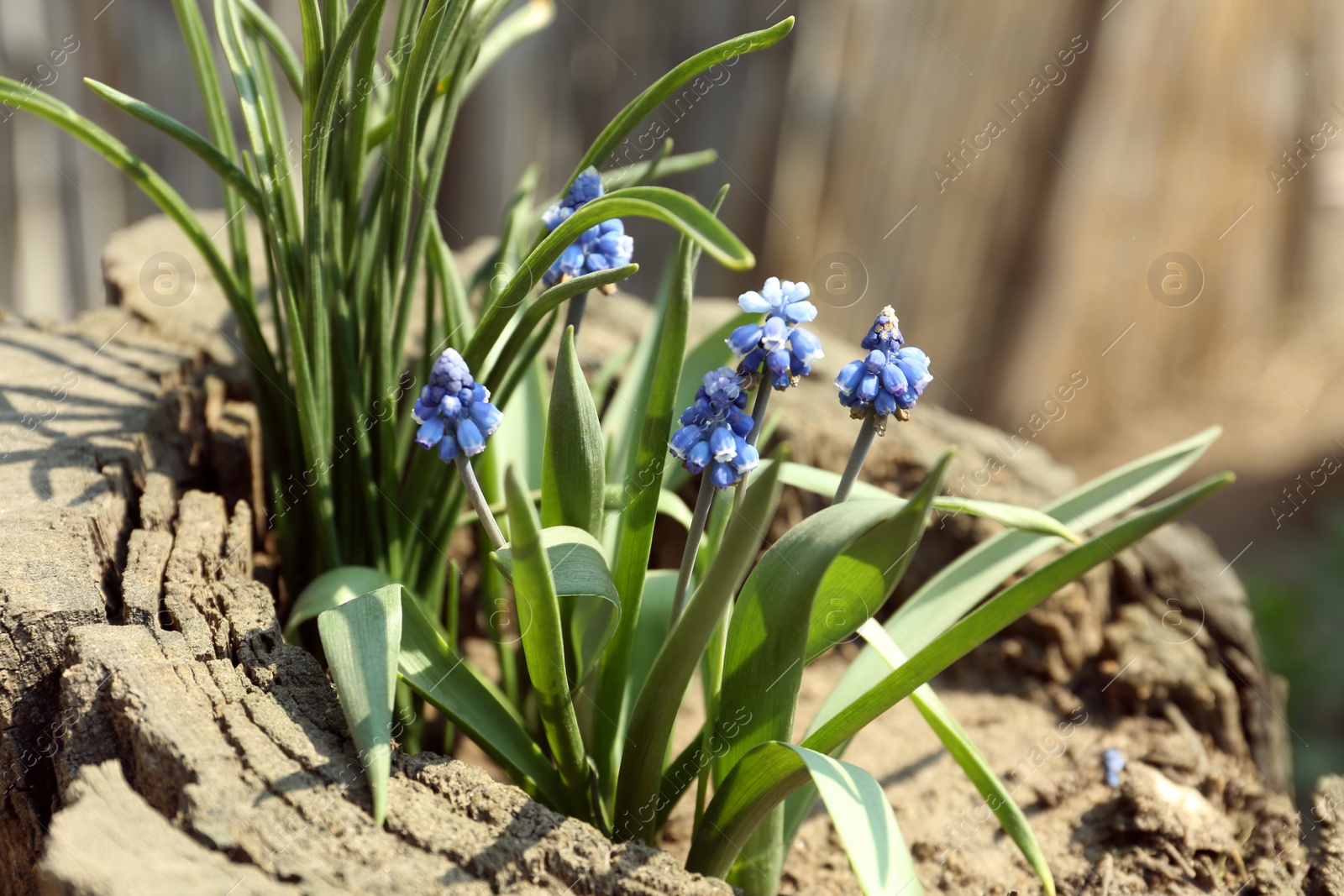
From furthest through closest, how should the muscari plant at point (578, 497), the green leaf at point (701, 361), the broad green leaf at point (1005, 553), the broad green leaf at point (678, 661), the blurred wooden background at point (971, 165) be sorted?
the blurred wooden background at point (971, 165)
the green leaf at point (701, 361)
the broad green leaf at point (1005, 553)
the muscari plant at point (578, 497)
the broad green leaf at point (678, 661)

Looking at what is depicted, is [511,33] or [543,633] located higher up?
[511,33]

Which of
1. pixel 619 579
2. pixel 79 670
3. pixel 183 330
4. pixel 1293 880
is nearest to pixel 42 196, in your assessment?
pixel 183 330

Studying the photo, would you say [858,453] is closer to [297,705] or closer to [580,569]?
[580,569]

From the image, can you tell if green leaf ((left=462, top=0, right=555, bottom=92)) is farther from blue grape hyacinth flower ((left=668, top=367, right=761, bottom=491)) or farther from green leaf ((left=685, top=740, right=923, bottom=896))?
green leaf ((left=685, top=740, right=923, bottom=896))

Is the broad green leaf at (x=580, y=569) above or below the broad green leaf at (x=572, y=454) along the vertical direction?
below

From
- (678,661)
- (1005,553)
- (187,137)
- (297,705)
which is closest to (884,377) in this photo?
(678,661)

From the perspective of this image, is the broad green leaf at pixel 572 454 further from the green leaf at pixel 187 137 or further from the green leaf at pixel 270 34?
the green leaf at pixel 270 34

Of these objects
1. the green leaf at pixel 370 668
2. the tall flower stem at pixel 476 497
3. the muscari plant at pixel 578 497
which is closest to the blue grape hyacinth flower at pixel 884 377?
the muscari plant at pixel 578 497

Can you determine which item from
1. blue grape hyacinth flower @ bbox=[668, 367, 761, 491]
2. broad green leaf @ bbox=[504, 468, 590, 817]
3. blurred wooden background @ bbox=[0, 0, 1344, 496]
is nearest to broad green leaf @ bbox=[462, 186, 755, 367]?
blue grape hyacinth flower @ bbox=[668, 367, 761, 491]

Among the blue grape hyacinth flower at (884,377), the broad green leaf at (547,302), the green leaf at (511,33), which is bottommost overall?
the blue grape hyacinth flower at (884,377)
